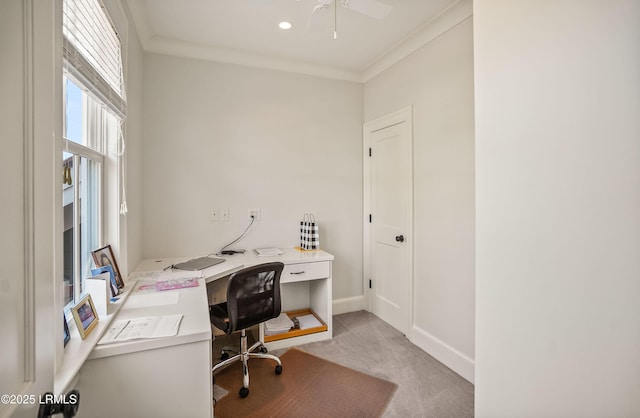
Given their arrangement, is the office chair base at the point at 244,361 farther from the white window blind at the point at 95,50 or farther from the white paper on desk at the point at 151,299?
the white window blind at the point at 95,50

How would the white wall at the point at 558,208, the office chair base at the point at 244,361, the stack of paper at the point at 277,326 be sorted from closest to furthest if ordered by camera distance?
1. the white wall at the point at 558,208
2. the office chair base at the point at 244,361
3. the stack of paper at the point at 277,326

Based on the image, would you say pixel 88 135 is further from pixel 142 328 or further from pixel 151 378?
pixel 151 378

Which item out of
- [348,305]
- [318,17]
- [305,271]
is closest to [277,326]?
[305,271]

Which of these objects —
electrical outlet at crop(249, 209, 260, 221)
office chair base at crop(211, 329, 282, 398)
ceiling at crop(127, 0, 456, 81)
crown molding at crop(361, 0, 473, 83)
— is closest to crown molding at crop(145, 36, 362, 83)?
ceiling at crop(127, 0, 456, 81)

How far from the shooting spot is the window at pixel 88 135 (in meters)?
1.23

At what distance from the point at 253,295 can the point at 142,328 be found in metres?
0.84

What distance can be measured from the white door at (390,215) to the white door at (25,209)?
7.97 feet

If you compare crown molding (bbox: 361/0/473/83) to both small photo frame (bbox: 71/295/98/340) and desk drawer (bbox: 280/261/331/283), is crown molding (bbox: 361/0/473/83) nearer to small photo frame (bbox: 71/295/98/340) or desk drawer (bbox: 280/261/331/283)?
desk drawer (bbox: 280/261/331/283)

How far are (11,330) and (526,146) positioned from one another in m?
1.49

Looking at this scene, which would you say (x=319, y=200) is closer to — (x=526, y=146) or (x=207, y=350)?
(x=207, y=350)

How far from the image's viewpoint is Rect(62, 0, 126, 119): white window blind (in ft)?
3.72

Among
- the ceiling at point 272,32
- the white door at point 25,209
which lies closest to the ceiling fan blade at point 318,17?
the ceiling at point 272,32

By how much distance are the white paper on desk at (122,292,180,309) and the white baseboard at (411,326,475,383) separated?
198cm

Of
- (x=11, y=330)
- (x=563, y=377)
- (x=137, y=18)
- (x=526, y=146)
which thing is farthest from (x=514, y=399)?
(x=137, y=18)
